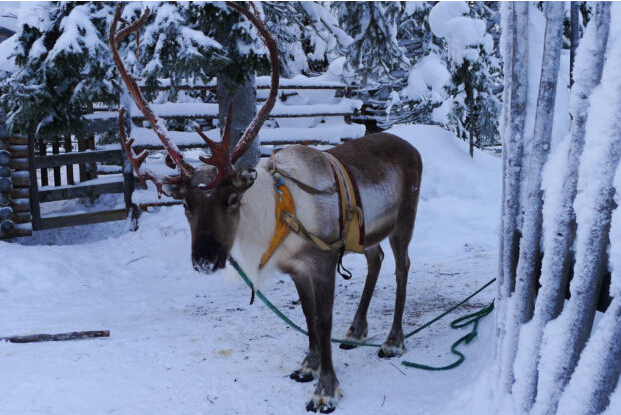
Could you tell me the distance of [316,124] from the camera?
11.8 metres

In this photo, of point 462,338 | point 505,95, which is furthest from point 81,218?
point 505,95

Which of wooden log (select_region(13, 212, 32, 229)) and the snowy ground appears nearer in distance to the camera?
the snowy ground

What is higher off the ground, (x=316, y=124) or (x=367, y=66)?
(x=367, y=66)

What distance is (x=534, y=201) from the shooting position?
2.62m

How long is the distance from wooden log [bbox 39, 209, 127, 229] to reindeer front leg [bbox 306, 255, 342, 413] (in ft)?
19.6

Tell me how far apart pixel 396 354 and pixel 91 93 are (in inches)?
214

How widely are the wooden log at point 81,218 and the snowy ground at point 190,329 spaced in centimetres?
32

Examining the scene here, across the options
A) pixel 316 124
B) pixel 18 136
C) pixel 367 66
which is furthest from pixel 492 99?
pixel 18 136

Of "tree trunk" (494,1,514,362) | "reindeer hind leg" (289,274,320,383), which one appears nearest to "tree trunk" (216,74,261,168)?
"reindeer hind leg" (289,274,320,383)

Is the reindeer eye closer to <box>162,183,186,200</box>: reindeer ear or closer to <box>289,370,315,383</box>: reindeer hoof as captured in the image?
<box>162,183,186,200</box>: reindeer ear

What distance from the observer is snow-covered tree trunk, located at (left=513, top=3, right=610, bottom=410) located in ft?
7.05

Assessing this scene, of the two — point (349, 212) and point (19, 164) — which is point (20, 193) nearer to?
point (19, 164)

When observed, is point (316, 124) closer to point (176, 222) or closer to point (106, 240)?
point (176, 222)

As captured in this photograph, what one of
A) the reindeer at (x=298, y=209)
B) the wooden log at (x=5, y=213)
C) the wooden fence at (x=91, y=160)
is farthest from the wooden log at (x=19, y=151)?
the reindeer at (x=298, y=209)
